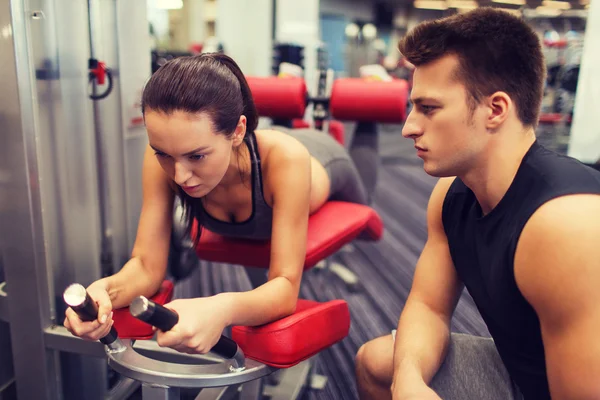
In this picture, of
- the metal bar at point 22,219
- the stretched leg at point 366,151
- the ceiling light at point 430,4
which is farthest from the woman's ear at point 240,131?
the ceiling light at point 430,4

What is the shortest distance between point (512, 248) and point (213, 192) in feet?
2.70

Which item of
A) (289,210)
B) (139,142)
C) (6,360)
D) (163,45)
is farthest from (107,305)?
(163,45)

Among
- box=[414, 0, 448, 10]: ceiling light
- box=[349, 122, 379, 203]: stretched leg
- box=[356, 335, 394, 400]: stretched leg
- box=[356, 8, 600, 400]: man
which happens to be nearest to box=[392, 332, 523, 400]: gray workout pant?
box=[356, 8, 600, 400]: man

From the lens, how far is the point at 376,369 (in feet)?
3.72

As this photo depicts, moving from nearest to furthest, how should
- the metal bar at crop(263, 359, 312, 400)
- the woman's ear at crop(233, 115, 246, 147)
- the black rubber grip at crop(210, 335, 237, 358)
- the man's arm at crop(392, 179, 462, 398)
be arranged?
1. the black rubber grip at crop(210, 335, 237, 358)
2. the man's arm at crop(392, 179, 462, 398)
3. the woman's ear at crop(233, 115, 246, 147)
4. the metal bar at crop(263, 359, 312, 400)

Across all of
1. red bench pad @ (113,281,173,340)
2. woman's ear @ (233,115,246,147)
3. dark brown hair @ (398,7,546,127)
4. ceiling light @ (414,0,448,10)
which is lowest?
red bench pad @ (113,281,173,340)

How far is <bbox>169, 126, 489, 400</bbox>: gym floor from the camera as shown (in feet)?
6.34

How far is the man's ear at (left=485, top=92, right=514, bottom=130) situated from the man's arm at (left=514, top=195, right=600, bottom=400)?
7.2 inches

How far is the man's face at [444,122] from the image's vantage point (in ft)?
2.93

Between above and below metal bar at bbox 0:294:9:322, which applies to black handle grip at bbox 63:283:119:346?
above

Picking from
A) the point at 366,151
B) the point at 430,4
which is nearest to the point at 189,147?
the point at 366,151

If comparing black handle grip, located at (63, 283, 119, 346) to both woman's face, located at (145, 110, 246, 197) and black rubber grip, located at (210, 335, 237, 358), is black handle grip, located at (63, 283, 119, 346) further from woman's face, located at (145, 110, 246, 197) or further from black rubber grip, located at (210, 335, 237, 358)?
woman's face, located at (145, 110, 246, 197)

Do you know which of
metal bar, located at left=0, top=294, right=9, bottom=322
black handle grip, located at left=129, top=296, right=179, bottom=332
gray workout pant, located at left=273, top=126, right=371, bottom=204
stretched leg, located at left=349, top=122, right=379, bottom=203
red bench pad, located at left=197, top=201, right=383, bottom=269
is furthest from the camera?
stretched leg, located at left=349, top=122, right=379, bottom=203

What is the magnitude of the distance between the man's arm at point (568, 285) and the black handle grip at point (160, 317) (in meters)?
0.53
